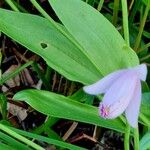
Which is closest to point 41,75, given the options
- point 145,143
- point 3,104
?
point 3,104

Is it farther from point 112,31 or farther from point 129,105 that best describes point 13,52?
point 129,105

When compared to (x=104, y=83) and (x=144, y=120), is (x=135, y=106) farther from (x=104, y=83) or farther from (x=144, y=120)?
(x=144, y=120)

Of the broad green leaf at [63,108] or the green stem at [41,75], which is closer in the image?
the broad green leaf at [63,108]

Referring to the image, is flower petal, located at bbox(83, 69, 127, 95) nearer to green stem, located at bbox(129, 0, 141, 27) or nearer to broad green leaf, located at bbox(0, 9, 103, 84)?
broad green leaf, located at bbox(0, 9, 103, 84)

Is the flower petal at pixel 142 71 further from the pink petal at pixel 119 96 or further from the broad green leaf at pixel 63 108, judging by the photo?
the broad green leaf at pixel 63 108

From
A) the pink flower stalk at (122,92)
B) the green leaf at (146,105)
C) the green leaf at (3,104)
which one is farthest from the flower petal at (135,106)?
the green leaf at (3,104)

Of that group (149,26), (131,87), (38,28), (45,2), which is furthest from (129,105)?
(45,2)

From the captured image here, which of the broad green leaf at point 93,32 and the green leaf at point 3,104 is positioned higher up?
the broad green leaf at point 93,32
